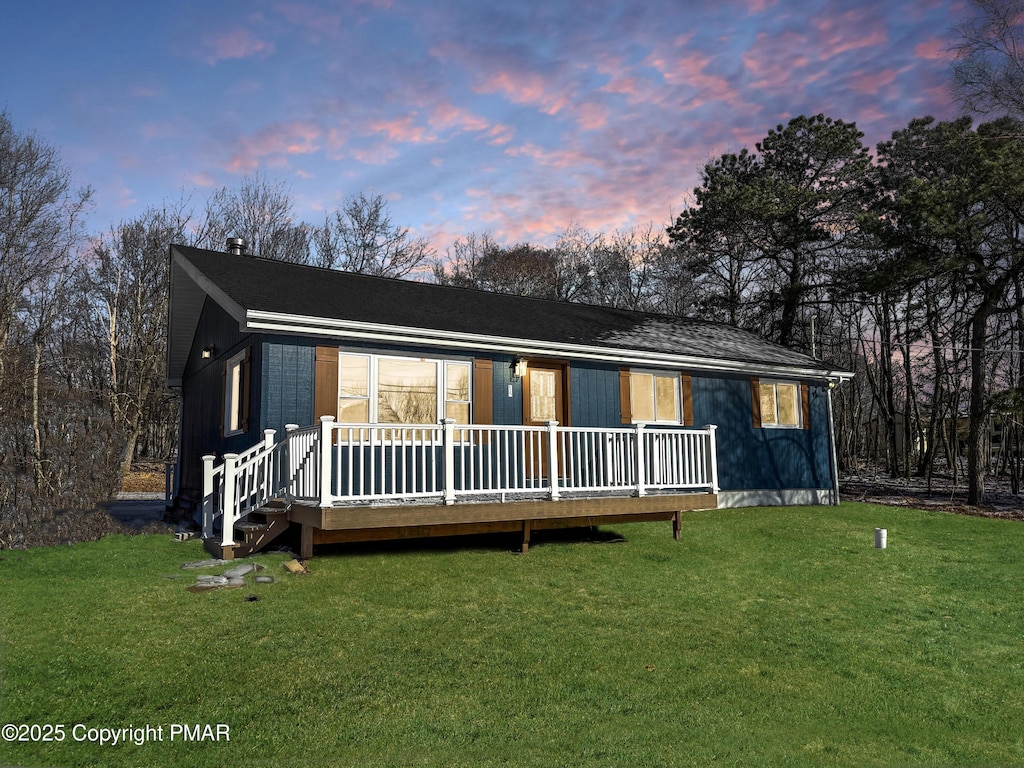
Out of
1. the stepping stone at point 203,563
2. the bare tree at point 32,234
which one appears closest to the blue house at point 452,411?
the stepping stone at point 203,563

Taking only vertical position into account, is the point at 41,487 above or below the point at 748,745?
above

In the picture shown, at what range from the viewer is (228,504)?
8.49 m

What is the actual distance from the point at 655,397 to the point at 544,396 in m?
2.64

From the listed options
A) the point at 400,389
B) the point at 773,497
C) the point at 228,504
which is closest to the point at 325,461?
the point at 228,504

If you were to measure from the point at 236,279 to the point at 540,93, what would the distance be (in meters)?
7.43

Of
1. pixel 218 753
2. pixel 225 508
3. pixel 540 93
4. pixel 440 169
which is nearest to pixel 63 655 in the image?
pixel 218 753

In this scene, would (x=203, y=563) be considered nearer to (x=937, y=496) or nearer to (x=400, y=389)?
(x=400, y=389)

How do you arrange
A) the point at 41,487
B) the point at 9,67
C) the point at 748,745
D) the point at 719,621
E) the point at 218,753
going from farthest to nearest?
the point at 9,67 < the point at 41,487 < the point at 719,621 < the point at 748,745 < the point at 218,753

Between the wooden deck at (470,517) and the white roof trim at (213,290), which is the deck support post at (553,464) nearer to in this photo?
the wooden deck at (470,517)

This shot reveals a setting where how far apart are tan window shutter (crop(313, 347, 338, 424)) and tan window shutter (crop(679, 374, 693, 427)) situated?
7075 millimetres

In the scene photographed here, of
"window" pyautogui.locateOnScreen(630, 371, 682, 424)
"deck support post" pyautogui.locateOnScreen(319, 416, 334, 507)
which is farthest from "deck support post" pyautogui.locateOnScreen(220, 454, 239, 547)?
"window" pyautogui.locateOnScreen(630, 371, 682, 424)

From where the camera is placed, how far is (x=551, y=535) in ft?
35.8

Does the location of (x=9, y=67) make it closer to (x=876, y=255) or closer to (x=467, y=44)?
(x=467, y=44)

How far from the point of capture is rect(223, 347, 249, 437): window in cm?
1048
